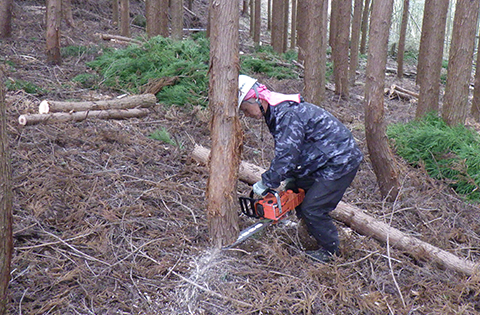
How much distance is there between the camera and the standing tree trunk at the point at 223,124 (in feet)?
12.2

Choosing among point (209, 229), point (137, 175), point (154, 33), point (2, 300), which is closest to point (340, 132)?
point (209, 229)

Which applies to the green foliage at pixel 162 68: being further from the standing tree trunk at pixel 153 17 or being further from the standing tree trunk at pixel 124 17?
the standing tree trunk at pixel 124 17

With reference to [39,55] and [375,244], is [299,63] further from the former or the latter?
[375,244]

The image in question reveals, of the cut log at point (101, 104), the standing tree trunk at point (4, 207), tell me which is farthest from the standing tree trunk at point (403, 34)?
the standing tree trunk at point (4, 207)

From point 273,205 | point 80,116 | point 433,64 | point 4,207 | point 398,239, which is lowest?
point 398,239

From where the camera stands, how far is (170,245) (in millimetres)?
4289

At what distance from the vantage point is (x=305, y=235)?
4.54m

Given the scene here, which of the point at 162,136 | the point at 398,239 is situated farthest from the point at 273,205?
the point at 162,136

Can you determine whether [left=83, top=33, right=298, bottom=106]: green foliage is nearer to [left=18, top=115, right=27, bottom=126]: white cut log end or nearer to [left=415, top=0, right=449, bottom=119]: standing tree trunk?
[left=18, top=115, right=27, bottom=126]: white cut log end

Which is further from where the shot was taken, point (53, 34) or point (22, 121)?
point (53, 34)

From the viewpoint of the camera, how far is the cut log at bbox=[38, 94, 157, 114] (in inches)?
263

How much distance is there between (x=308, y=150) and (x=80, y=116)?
421 centimetres

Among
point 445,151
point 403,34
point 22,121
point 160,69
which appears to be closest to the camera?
point 22,121

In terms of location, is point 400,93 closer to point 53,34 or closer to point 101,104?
point 101,104
